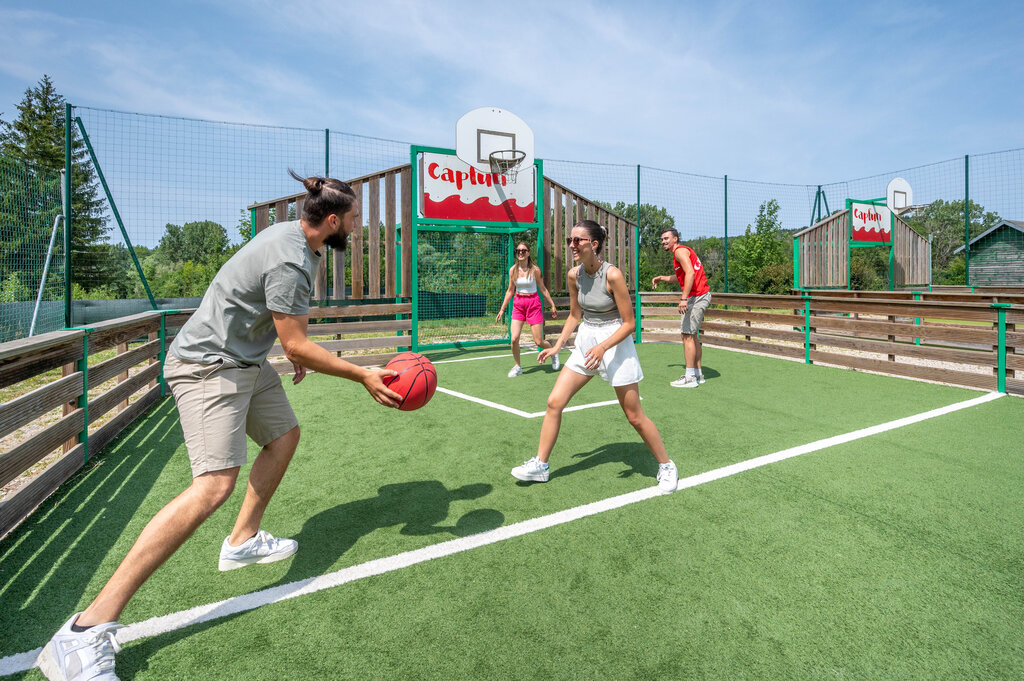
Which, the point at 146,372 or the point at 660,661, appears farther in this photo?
the point at 146,372

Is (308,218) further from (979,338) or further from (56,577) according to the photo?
(979,338)

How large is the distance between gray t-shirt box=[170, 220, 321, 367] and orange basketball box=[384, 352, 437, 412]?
2.35 feet

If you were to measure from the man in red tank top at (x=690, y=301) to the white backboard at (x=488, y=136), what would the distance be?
5.00 meters

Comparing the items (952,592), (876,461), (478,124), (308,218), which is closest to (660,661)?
(952,592)

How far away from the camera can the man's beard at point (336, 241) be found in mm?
2730

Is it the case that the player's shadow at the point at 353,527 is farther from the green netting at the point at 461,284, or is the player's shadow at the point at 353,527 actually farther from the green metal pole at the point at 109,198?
the green netting at the point at 461,284

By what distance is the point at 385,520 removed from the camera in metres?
3.68

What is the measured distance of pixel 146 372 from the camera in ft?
22.6

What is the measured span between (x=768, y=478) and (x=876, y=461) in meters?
1.11

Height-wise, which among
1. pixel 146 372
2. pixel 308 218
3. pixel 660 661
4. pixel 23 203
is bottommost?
pixel 660 661

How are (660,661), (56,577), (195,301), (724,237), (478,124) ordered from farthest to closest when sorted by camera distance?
(724,237) → (195,301) → (478,124) → (56,577) → (660,661)

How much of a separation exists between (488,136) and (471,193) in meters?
1.24

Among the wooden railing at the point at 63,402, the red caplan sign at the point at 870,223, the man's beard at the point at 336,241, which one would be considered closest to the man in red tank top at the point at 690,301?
the man's beard at the point at 336,241

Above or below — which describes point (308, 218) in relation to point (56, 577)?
above
